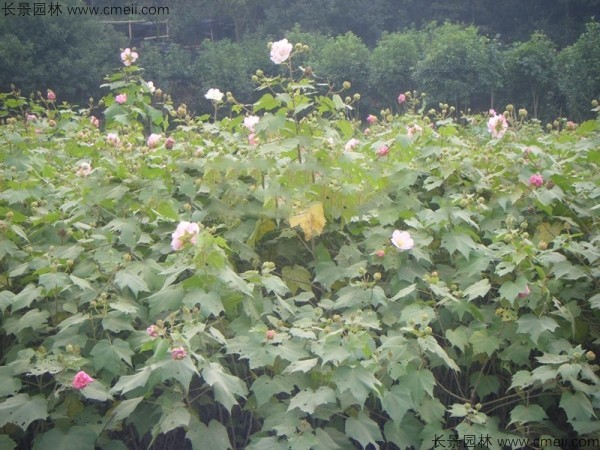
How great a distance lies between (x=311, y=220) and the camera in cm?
235

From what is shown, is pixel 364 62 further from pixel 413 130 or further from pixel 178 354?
pixel 178 354

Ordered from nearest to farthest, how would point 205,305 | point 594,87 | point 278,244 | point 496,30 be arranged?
point 205,305, point 278,244, point 594,87, point 496,30

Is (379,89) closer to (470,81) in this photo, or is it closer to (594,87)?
(470,81)

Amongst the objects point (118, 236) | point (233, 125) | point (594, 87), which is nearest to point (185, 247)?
point (118, 236)

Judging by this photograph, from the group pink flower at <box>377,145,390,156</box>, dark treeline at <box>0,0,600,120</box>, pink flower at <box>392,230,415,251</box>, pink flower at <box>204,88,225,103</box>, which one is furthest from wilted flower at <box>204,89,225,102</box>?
dark treeline at <box>0,0,600,120</box>

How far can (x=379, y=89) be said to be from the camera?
27891 mm

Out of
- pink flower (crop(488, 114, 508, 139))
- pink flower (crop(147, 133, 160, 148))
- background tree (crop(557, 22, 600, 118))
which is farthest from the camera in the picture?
background tree (crop(557, 22, 600, 118))

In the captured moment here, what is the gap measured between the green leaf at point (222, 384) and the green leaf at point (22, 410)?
417mm

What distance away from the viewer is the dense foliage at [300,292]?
200 cm

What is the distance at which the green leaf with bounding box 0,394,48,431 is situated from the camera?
194 cm

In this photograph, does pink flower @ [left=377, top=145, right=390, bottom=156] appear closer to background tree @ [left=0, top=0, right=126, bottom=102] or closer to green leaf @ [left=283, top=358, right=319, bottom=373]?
green leaf @ [left=283, top=358, right=319, bottom=373]

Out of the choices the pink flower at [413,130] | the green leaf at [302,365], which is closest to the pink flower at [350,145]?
the pink flower at [413,130]

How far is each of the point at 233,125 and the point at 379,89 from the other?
2549 cm

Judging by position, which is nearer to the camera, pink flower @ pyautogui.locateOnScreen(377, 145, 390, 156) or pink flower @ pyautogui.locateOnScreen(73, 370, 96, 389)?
pink flower @ pyautogui.locateOnScreen(73, 370, 96, 389)
